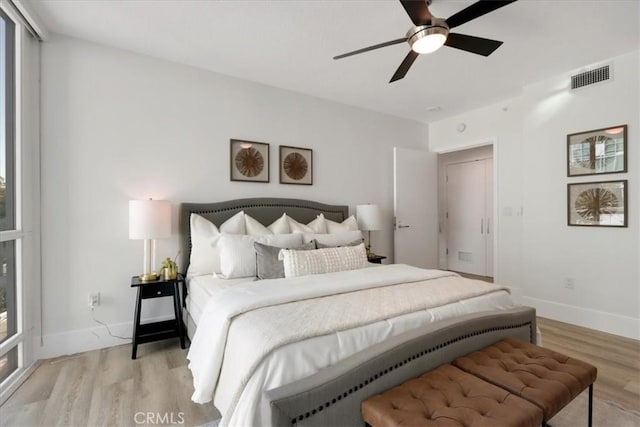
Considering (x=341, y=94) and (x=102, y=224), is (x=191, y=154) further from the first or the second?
(x=341, y=94)

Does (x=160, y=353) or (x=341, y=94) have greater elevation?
(x=341, y=94)

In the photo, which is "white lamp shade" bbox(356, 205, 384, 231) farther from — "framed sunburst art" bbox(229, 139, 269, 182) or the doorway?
the doorway

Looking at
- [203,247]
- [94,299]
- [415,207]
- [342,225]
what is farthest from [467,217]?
[94,299]

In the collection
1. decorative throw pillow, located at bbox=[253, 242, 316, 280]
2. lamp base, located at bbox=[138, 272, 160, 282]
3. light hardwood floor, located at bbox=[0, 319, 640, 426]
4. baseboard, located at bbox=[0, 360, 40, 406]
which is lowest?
light hardwood floor, located at bbox=[0, 319, 640, 426]

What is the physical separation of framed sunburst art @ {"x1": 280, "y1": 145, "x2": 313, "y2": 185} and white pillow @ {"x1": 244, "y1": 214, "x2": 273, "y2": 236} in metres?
0.71

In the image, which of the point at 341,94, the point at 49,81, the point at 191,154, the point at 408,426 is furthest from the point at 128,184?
the point at 408,426

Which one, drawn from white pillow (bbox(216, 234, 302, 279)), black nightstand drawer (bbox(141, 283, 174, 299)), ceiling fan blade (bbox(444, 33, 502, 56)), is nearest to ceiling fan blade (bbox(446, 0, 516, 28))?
ceiling fan blade (bbox(444, 33, 502, 56))

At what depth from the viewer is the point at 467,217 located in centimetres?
596

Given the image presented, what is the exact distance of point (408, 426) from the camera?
1.10 metres

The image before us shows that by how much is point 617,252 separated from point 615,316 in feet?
2.10

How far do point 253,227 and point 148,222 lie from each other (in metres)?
0.97

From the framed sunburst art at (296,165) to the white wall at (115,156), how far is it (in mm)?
146

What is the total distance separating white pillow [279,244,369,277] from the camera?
254cm

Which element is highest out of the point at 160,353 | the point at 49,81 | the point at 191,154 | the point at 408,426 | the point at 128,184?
the point at 49,81
